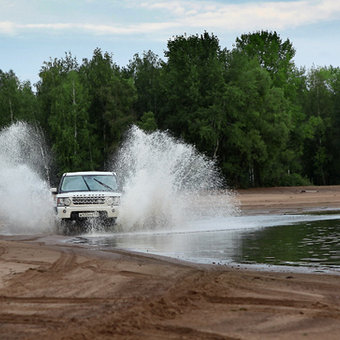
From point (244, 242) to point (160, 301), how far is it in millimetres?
8164

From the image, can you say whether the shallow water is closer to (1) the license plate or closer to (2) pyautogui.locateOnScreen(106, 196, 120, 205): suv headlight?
(1) the license plate

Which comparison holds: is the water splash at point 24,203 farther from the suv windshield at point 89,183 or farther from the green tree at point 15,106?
the green tree at point 15,106

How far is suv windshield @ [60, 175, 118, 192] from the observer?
21.5 meters

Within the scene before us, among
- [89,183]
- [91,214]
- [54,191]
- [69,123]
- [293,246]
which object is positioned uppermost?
[69,123]

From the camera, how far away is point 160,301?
8.23 m

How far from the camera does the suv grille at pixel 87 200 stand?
67.3 ft

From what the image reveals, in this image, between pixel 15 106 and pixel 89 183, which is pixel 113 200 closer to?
pixel 89 183

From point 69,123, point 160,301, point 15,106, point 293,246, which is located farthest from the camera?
point 15,106

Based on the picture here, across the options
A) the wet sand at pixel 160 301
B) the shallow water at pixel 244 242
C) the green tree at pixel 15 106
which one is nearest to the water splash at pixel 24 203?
the shallow water at pixel 244 242

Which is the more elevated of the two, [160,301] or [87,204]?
[87,204]

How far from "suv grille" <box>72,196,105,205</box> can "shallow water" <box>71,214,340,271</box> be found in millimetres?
855

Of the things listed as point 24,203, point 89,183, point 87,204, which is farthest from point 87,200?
point 24,203

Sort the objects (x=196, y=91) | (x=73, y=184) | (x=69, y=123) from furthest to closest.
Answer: (x=69, y=123) < (x=196, y=91) < (x=73, y=184)

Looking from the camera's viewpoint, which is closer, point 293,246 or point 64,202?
point 293,246
